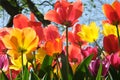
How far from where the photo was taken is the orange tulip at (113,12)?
3.27 ft

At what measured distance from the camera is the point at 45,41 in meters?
1.00

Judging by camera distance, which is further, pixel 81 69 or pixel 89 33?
pixel 89 33

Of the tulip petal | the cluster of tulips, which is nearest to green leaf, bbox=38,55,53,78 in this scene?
the cluster of tulips

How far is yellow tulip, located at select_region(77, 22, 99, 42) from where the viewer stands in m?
1.06

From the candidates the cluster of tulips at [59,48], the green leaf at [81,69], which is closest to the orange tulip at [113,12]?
the cluster of tulips at [59,48]

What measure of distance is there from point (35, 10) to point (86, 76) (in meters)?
9.87

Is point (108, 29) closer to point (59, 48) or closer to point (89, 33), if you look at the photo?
point (89, 33)

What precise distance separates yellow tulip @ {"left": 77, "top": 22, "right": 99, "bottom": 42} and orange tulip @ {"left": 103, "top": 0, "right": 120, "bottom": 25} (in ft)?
0.25

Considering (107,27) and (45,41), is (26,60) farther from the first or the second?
(107,27)

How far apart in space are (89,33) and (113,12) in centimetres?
12

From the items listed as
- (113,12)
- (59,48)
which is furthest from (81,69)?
(113,12)

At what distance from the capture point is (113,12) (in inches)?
39.2

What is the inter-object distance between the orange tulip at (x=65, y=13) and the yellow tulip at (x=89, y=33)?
90 millimetres

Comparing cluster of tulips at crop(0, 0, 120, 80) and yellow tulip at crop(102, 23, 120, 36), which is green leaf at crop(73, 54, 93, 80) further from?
yellow tulip at crop(102, 23, 120, 36)
